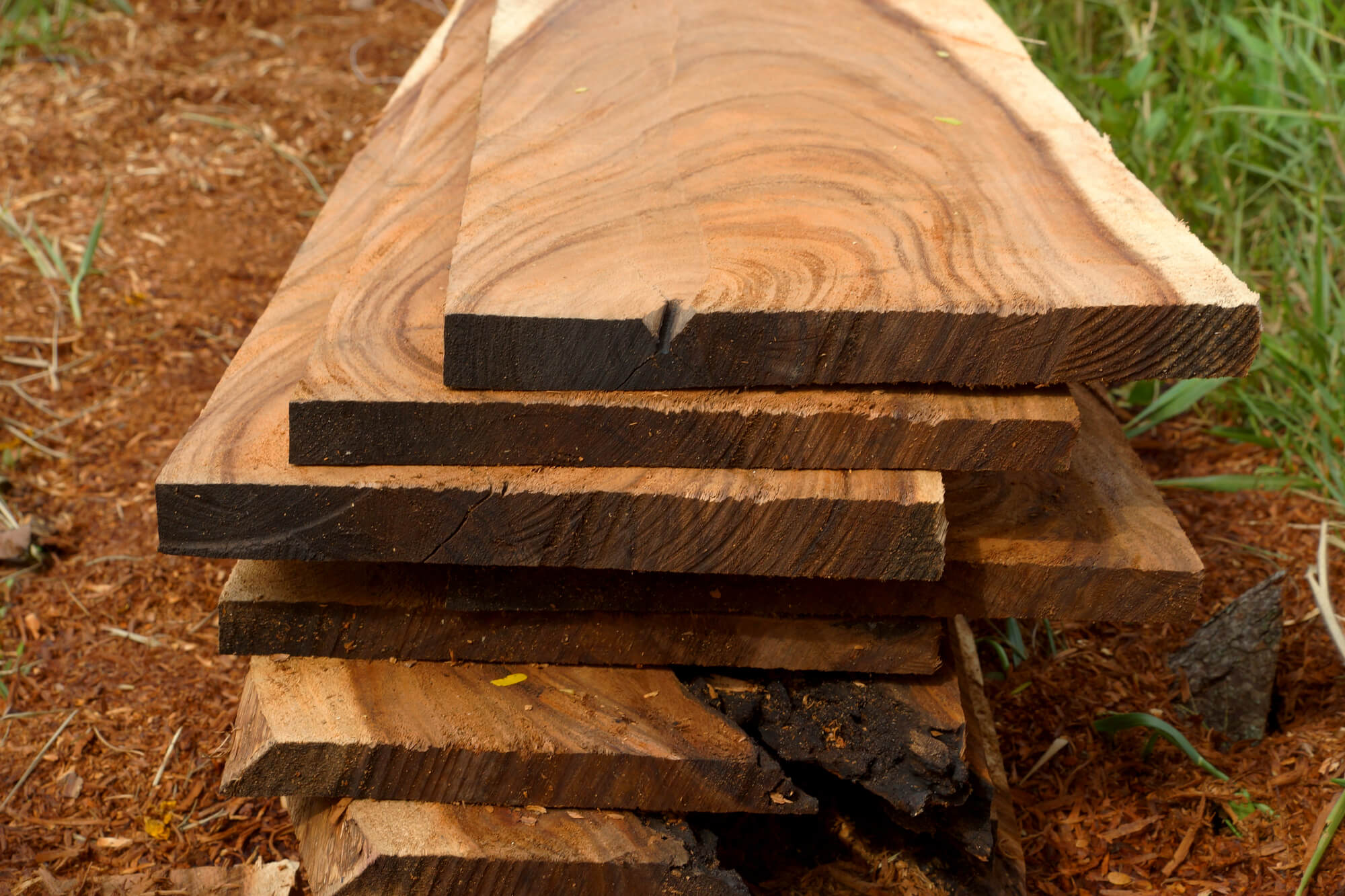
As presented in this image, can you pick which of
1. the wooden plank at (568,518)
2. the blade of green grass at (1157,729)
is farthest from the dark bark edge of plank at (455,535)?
the blade of green grass at (1157,729)

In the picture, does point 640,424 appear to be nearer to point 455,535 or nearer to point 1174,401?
point 455,535

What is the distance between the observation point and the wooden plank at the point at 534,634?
1.65 meters

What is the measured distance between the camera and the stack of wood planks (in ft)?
4.70

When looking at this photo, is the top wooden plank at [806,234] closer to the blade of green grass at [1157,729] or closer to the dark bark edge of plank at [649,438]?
the dark bark edge of plank at [649,438]

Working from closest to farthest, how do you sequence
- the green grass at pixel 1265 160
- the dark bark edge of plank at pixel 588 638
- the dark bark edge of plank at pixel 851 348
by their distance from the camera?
the dark bark edge of plank at pixel 851 348 < the dark bark edge of plank at pixel 588 638 < the green grass at pixel 1265 160

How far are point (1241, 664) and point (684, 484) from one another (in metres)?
1.18

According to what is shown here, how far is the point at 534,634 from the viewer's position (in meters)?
1.68

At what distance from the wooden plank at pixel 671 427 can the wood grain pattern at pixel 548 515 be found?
0.02 m

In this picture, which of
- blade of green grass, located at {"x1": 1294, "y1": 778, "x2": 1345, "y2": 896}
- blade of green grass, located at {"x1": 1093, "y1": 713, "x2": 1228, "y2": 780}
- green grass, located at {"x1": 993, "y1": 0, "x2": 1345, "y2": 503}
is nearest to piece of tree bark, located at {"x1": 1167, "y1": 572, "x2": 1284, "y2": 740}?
blade of green grass, located at {"x1": 1093, "y1": 713, "x2": 1228, "y2": 780}

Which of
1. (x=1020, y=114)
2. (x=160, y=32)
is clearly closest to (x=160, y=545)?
(x=1020, y=114)

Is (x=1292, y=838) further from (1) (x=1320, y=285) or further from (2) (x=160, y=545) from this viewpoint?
(2) (x=160, y=545)

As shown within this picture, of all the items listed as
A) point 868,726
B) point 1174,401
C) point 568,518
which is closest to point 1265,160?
point 1174,401

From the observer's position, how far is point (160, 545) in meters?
1.44

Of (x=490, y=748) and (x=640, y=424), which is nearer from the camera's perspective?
(x=640, y=424)
